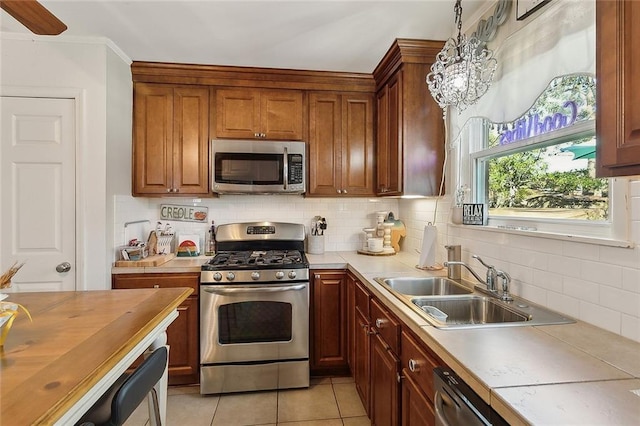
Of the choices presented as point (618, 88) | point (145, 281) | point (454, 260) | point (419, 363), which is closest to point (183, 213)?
point (145, 281)

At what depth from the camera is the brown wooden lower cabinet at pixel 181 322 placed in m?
2.29

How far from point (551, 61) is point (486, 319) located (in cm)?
120

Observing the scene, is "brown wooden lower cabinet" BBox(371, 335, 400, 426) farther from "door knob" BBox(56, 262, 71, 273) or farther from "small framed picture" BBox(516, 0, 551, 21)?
"door knob" BBox(56, 262, 71, 273)

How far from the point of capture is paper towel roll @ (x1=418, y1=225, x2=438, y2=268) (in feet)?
6.86

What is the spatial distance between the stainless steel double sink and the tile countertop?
52 mm

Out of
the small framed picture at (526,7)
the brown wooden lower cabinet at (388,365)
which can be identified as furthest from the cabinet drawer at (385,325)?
the small framed picture at (526,7)

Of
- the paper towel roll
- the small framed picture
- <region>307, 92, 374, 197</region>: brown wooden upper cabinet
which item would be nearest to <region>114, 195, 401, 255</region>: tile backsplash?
<region>307, 92, 374, 197</region>: brown wooden upper cabinet

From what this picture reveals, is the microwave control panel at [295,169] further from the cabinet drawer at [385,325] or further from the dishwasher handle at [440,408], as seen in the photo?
the dishwasher handle at [440,408]

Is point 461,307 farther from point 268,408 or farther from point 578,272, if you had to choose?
point 268,408

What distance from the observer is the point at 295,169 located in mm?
2689

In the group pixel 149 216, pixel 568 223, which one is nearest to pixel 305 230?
pixel 149 216

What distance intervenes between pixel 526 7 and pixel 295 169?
5.94 ft

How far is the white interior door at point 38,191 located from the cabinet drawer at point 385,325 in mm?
2111

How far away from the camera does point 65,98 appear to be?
221cm
